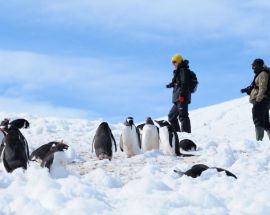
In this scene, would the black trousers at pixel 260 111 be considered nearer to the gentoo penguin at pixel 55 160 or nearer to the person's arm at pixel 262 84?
the person's arm at pixel 262 84

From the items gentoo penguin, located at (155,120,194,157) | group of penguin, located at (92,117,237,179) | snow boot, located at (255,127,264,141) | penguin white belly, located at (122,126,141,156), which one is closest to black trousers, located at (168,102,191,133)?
snow boot, located at (255,127,264,141)

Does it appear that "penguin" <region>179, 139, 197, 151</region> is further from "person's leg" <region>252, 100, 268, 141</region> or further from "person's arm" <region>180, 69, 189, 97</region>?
"person's arm" <region>180, 69, 189, 97</region>

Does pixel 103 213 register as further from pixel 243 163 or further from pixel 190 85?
pixel 190 85

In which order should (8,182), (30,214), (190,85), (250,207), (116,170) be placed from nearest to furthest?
1. (30,214)
2. (250,207)
3. (8,182)
4. (116,170)
5. (190,85)

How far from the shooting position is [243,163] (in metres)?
10.0

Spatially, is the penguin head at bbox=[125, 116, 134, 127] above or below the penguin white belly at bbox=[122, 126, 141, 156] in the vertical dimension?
above

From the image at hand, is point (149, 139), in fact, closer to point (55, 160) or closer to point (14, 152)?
point (55, 160)

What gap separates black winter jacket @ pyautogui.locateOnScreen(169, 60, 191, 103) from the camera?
14.5 meters

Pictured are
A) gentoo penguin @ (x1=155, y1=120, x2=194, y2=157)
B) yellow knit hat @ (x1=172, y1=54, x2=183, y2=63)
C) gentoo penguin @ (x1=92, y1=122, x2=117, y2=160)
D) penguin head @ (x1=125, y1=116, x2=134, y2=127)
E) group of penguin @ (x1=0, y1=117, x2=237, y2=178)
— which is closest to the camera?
group of penguin @ (x1=0, y1=117, x2=237, y2=178)

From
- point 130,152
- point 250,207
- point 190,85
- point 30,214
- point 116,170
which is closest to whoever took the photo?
point 30,214

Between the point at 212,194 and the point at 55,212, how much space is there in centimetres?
175

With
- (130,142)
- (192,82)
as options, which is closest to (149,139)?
(130,142)

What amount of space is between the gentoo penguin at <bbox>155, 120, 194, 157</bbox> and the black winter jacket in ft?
7.29

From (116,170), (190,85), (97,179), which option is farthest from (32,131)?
(97,179)
